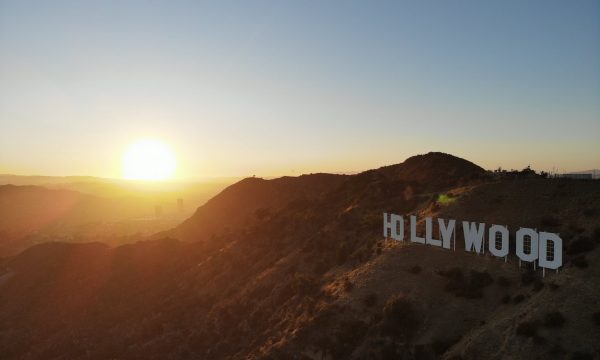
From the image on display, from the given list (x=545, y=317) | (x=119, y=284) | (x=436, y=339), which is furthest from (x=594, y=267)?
(x=119, y=284)

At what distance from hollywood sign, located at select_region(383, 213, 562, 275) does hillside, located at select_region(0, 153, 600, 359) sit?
136cm

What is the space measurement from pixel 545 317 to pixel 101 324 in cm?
5797

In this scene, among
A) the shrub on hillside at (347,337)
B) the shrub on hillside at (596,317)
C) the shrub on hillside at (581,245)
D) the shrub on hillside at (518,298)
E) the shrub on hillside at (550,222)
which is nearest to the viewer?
the shrub on hillside at (596,317)

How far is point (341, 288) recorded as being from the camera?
46.8m

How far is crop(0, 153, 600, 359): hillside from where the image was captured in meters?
34.6

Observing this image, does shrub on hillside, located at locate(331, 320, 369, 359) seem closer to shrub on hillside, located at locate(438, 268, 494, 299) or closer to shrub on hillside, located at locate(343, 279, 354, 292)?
shrub on hillside, located at locate(343, 279, 354, 292)

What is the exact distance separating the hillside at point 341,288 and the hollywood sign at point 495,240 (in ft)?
4.46

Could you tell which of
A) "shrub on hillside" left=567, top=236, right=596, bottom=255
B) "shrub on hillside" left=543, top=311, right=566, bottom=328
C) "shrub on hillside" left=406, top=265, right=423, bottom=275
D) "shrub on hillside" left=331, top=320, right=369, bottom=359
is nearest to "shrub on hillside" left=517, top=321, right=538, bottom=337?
"shrub on hillside" left=543, top=311, right=566, bottom=328

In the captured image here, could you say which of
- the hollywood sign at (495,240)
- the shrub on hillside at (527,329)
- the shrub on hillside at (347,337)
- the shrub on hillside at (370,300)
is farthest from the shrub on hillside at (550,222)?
the shrub on hillside at (347,337)

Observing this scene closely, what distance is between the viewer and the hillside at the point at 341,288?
34.6 metres

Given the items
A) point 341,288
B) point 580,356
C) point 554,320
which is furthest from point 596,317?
point 341,288

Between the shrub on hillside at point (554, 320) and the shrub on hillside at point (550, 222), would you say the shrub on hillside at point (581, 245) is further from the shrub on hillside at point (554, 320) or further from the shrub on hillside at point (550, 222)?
the shrub on hillside at point (554, 320)

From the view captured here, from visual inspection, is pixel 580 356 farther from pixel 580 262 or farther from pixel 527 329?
pixel 580 262

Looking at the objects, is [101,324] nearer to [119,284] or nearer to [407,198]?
[119,284]
